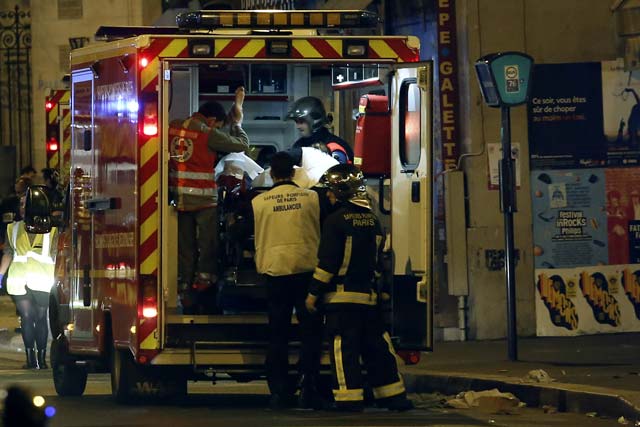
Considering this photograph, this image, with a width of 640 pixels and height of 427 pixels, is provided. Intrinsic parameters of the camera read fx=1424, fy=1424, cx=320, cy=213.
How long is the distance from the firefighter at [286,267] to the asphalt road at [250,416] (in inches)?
10.1

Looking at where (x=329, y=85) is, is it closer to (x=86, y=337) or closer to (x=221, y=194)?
(x=221, y=194)

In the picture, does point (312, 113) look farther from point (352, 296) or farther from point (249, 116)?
point (352, 296)

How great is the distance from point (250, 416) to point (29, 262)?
608cm

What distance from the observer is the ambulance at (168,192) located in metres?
9.61

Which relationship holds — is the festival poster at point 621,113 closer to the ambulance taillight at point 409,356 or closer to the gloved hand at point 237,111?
the gloved hand at point 237,111

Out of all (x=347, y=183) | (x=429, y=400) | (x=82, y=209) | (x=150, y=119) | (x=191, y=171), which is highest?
(x=150, y=119)

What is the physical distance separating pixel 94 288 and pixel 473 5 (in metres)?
6.19

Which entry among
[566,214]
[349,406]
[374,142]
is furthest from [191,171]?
[566,214]

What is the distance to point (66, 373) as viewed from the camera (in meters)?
11.6

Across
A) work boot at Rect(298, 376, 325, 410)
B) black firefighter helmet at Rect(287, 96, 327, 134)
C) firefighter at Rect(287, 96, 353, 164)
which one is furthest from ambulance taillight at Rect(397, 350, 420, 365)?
black firefighter helmet at Rect(287, 96, 327, 134)

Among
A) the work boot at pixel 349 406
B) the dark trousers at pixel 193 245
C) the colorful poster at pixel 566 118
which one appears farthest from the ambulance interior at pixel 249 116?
the colorful poster at pixel 566 118

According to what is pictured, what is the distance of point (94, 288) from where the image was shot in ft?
35.0

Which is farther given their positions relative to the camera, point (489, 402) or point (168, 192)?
point (489, 402)

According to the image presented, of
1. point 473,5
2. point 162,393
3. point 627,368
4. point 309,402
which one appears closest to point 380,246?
point 309,402
